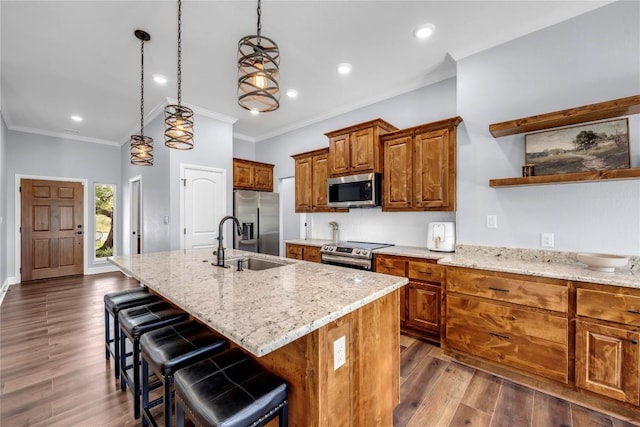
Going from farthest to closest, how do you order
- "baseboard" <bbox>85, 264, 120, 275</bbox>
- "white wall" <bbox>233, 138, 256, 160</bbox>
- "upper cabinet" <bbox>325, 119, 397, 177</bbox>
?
"baseboard" <bbox>85, 264, 120, 275</bbox>
"white wall" <bbox>233, 138, 256, 160</bbox>
"upper cabinet" <bbox>325, 119, 397, 177</bbox>

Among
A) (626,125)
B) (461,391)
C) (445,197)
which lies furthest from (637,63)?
(461,391)

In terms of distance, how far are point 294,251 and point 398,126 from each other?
7.82ft

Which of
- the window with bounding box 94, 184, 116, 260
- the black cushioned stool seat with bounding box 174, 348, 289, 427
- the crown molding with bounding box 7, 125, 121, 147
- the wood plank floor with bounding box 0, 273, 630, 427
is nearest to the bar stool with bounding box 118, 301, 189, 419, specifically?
the wood plank floor with bounding box 0, 273, 630, 427

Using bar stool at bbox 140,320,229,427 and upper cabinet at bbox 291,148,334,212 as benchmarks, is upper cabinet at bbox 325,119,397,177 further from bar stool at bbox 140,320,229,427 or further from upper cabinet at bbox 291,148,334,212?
bar stool at bbox 140,320,229,427

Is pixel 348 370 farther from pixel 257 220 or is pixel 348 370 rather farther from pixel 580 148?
pixel 257 220

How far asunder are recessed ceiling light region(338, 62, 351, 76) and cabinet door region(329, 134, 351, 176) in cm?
78

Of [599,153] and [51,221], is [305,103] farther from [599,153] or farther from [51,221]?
[51,221]

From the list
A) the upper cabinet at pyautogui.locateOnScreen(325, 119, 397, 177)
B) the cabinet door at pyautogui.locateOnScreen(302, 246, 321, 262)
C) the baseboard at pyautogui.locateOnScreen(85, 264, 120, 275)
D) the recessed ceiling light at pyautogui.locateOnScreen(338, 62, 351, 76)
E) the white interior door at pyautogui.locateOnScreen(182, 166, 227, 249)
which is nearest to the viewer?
the recessed ceiling light at pyautogui.locateOnScreen(338, 62, 351, 76)

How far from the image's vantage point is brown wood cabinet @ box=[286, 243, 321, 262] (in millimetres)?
3949

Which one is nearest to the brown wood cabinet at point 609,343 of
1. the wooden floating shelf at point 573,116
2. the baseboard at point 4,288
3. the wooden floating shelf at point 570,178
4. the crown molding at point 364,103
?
the wooden floating shelf at point 570,178

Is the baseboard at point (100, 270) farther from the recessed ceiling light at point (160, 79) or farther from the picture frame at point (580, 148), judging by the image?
the picture frame at point (580, 148)

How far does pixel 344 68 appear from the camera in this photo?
10.5ft

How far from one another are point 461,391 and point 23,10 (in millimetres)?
4675

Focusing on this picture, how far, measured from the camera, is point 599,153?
6.99 ft
